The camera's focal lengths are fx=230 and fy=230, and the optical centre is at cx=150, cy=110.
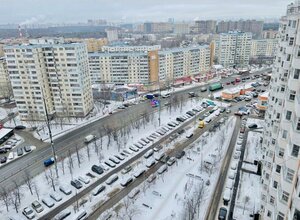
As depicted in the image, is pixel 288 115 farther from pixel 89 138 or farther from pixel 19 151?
pixel 19 151

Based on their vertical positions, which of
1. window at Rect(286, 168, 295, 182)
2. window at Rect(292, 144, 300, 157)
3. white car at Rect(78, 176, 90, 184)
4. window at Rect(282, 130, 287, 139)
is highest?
window at Rect(292, 144, 300, 157)

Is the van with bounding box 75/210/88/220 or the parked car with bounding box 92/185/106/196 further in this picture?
the parked car with bounding box 92/185/106/196


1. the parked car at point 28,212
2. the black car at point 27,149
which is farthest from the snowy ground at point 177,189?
the black car at point 27,149

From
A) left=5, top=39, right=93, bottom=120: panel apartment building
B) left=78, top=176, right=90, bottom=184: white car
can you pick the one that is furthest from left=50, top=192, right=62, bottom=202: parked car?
left=5, top=39, right=93, bottom=120: panel apartment building

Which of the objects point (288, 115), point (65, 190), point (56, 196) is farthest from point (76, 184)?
point (288, 115)

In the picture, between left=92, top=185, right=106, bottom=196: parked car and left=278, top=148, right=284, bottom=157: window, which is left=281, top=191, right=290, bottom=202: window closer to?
left=278, top=148, right=284, bottom=157: window

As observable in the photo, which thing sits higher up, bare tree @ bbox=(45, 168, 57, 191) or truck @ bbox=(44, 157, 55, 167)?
truck @ bbox=(44, 157, 55, 167)
